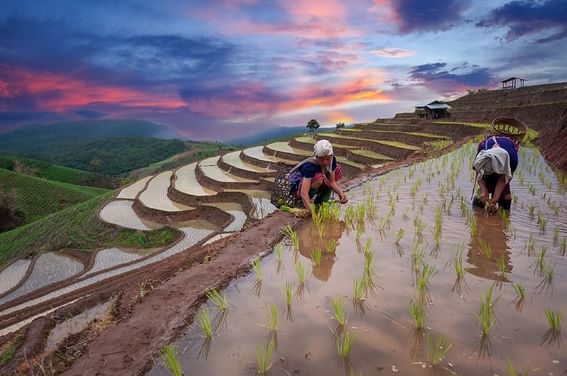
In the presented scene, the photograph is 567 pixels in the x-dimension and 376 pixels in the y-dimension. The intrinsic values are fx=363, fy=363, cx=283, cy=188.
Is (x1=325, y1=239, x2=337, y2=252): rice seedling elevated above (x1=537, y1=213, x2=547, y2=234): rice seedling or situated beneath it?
situated beneath

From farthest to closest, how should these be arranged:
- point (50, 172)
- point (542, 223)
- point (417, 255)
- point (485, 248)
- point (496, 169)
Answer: point (50, 172), point (496, 169), point (542, 223), point (485, 248), point (417, 255)

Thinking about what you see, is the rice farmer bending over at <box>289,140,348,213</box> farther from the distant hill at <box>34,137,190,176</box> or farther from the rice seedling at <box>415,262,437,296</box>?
the distant hill at <box>34,137,190,176</box>

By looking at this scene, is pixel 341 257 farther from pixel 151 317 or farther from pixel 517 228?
pixel 517 228

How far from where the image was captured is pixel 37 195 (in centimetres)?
3494

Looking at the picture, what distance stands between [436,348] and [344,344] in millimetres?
510

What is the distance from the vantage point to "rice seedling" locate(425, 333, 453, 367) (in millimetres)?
2004

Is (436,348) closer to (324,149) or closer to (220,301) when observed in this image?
(220,301)

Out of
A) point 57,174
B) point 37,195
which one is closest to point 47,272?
point 37,195

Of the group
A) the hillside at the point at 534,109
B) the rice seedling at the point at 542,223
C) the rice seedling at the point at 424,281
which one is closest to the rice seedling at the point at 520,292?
the rice seedling at the point at 424,281

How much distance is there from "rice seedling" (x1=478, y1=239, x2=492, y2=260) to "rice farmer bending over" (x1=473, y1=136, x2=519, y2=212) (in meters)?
1.30

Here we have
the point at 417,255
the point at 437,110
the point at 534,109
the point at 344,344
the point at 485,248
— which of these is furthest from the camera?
the point at 437,110

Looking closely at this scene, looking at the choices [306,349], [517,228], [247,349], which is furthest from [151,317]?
[517,228]

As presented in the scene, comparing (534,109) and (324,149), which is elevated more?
(534,109)

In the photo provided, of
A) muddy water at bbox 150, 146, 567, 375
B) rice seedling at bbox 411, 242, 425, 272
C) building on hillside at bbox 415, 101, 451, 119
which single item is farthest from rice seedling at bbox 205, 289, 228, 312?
building on hillside at bbox 415, 101, 451, 119
